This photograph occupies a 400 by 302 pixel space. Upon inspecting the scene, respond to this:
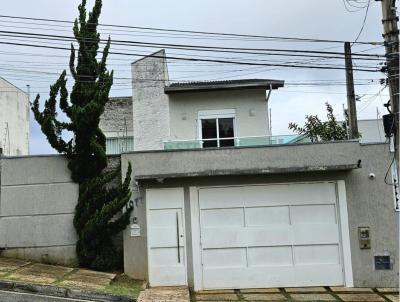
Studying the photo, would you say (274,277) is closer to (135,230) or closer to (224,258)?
A: (224,258)

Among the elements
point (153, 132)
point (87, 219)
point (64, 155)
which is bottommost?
point (87, 219)

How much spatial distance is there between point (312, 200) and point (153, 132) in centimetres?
859

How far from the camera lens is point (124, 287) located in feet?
33.1

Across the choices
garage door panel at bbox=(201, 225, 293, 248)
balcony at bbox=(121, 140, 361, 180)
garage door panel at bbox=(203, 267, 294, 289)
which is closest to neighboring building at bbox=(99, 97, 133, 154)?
balcony at bbox=(121, 140, 361, 180)

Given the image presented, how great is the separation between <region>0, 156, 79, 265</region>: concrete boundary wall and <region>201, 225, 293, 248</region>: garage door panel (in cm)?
331

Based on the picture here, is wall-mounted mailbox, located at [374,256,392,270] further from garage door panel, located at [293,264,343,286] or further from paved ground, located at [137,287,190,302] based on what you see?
paved ground, located at [137,287,190,302]

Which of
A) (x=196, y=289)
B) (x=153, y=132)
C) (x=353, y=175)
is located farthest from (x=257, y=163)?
(x=153, y=132)

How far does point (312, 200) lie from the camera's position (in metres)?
11.7

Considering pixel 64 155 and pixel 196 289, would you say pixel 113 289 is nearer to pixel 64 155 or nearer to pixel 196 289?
pixel 196 289

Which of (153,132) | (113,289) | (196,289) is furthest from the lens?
(153,132)

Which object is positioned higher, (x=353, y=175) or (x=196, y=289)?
(x=353, y=175)

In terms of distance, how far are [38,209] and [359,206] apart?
7.82 meters

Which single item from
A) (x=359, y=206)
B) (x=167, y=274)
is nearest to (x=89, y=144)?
(x=167, y=274)

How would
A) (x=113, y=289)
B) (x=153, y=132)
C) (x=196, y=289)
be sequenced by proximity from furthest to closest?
(x=153, y=132)
(x=196, y=289)
(x=113, y=289)
